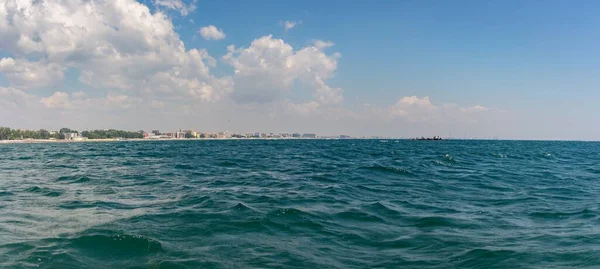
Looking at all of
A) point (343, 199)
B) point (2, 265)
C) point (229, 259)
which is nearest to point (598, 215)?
point (343, 199)

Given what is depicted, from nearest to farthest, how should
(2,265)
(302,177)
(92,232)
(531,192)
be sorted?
(2,265) → (92,232) → (531,192) → (302,177)

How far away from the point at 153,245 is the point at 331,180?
15859mm

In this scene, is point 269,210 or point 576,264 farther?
point 269,210

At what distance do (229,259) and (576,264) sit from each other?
8.08 meters

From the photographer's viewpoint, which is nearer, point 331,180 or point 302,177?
point 331,180

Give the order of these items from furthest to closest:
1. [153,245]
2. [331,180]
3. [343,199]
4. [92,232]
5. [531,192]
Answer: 1. [331,180]
2. [531,192]
3. [343,199]
4. [92,232]
5. [153,245]

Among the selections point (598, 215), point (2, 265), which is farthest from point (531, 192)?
point (2, 265)

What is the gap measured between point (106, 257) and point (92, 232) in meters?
2.37

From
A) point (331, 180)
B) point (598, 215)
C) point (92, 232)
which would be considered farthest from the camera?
point (331, 180)

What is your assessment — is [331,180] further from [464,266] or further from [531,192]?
[464,266]

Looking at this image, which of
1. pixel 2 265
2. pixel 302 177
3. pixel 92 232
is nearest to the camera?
pixel 2 265

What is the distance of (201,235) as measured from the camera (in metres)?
11.0

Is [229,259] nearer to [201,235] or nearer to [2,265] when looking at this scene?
[201,235]

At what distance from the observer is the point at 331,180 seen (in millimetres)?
24609
